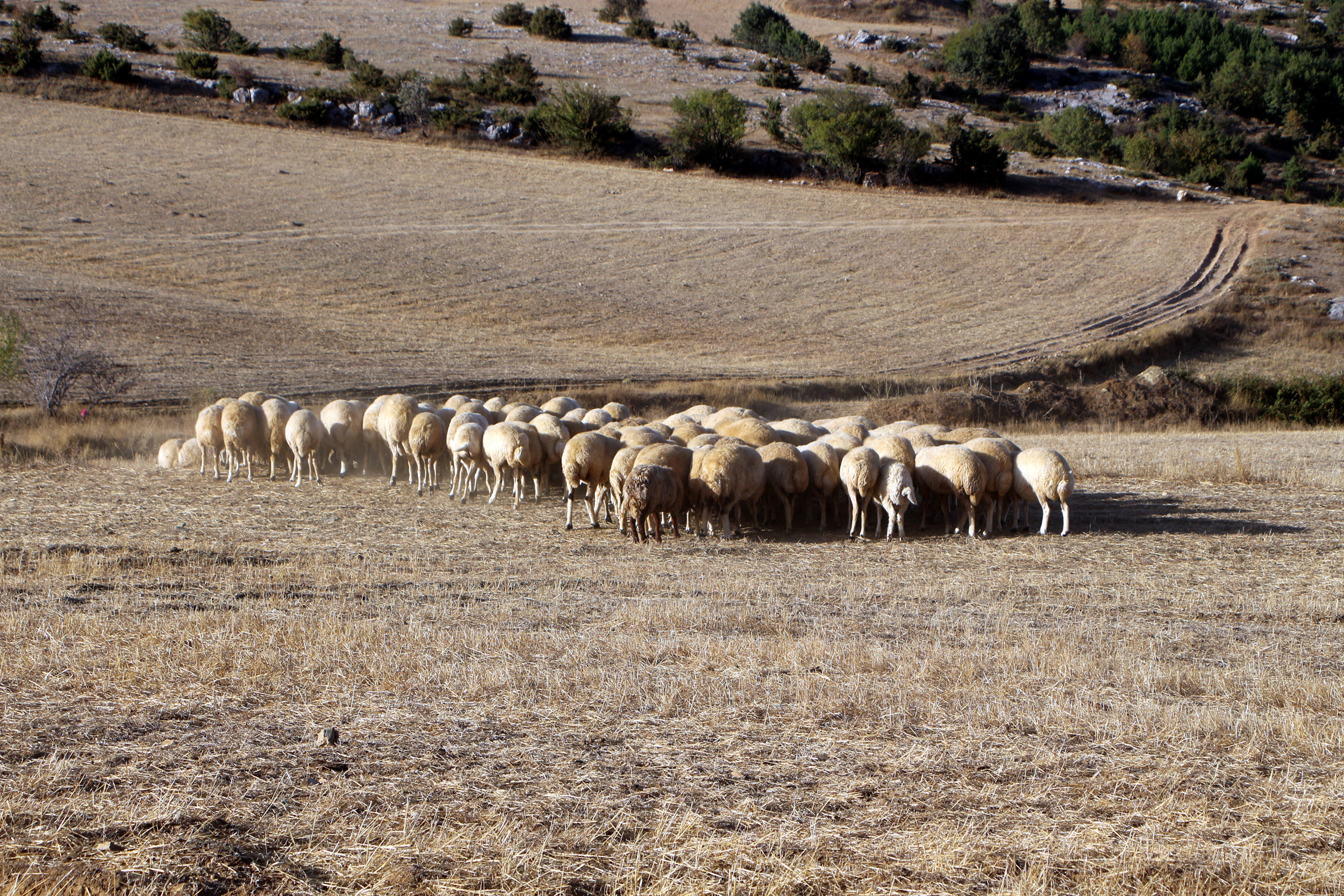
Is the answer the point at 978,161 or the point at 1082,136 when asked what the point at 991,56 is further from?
the point at 978,161

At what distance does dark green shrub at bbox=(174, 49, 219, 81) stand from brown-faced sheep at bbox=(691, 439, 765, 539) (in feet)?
178

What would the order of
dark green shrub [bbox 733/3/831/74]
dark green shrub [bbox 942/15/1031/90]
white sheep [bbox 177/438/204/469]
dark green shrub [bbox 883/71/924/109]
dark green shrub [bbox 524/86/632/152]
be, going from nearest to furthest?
1. white sheep [bbox 177/438/204/469]
2. dark green shrub [bbox 524/86/632/152]
3. dark green shrub [bbox 883/71/924/109]
4. dark green shrub [bbox 733/3/831/74]
5. dark green shrub [bbox 942/15/1031/90]

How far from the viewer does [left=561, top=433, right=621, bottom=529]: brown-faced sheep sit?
53.9 feet

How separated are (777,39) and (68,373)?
2718 inches

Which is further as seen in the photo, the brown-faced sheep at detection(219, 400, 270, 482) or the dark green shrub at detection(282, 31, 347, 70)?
the dark green shrub at detection(282, 31, 347, 70)

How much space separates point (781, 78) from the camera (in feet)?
225

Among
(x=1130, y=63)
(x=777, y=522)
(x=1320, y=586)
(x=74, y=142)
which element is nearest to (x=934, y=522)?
(x=777, y=522)

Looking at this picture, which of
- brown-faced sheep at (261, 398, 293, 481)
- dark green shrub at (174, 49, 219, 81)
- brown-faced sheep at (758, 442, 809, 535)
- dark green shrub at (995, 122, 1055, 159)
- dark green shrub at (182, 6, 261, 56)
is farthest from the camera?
dark green shrub at (182, 6, 261, 56)

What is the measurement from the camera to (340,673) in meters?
7.50

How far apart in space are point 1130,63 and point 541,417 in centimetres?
8355

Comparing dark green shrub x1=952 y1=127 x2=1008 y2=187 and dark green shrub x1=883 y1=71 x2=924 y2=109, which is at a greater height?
dark green shrub x1=883 y1=71 x2=924 y2=109

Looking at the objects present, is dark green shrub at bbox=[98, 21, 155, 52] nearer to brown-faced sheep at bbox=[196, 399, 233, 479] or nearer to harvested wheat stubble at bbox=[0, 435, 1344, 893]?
brown-faced sheep at bbox=[196, 399, 233, 479]

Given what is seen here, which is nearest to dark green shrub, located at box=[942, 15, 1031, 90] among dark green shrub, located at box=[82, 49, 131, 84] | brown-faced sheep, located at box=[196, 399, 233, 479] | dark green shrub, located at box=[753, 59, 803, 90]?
dark green shrub, located at box=[753, 59, 803, 90]

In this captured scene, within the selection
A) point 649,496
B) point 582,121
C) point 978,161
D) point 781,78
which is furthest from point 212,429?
point 781,78
